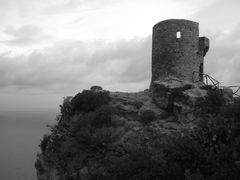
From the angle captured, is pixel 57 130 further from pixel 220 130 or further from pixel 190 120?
pixel 220 130

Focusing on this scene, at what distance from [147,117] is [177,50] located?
6.08 metres

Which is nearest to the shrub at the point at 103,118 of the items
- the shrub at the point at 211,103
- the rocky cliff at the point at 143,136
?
the rocky cliff at the point at 143,136

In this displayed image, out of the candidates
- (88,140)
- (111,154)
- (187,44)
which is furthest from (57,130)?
(187,44)

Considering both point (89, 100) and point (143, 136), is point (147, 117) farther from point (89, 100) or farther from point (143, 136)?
point (89, 100)

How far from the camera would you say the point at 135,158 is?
1479 cm

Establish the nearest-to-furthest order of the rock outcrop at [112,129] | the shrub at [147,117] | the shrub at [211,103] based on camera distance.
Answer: the rock outcrop at [112,129], the shrub at [211,103], the shrub at [147,117]

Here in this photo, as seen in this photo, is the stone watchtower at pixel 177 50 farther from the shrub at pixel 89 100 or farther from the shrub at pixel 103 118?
the shrub at pixel 103 118

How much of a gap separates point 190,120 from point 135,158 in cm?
659

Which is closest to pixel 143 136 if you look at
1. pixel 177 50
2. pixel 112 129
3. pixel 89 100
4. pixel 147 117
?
pixel 147 117

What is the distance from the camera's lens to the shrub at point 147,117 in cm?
2109

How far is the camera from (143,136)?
19.3 meters

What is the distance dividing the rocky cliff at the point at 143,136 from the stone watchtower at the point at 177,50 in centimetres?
116

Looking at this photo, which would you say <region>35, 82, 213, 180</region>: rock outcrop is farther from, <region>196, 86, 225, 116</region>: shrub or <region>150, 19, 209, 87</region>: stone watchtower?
<region>150, 19, 209, 87</region>: stone watchtower

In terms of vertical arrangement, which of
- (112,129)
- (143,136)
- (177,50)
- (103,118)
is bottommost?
(143,136)
